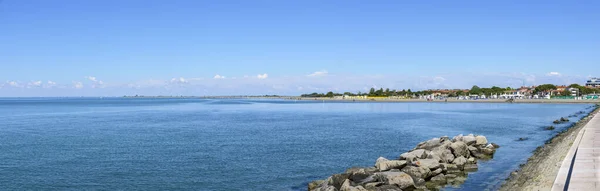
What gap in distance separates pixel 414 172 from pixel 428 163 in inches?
65.1

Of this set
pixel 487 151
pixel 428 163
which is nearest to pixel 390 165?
pixel 428 163

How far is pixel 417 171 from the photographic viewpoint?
19203mm

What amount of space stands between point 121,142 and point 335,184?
72.2ft

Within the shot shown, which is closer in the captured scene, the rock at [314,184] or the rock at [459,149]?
the rock at [314,184]

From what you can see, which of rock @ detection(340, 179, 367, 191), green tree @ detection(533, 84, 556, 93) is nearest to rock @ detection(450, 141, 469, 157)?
rock @ detection(340, 179, 367, 191)

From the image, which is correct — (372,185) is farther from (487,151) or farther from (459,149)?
(487,151)

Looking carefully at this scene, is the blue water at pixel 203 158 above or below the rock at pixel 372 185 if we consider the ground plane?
below

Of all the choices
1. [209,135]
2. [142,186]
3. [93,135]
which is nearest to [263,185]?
[142,186]

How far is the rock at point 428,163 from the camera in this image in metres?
20.2

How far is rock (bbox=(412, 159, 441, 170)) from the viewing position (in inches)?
795

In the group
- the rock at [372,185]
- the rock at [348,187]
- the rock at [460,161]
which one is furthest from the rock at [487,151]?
the rock at [348,187]

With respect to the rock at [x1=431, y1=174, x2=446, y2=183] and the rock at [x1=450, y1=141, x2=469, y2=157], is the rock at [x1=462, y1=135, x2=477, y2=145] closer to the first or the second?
the rock at [x1=450, y1=141, x2=469, y2=157]

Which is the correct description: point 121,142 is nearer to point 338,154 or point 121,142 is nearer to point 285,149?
point 285,149

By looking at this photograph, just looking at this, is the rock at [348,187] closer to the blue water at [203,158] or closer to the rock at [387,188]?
the rock at [387,188]
